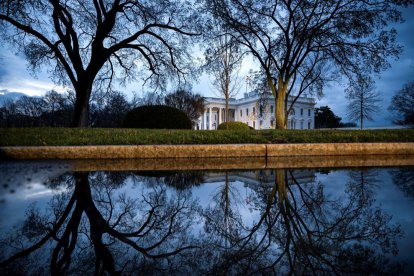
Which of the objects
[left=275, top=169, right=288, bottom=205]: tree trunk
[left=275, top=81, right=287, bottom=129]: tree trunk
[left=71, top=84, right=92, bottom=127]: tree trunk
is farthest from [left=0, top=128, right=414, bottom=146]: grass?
[left=275, top=81, right=287, bottom=129]: tree trunk

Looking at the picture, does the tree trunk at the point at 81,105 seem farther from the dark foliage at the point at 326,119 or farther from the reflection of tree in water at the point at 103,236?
the dark foliage at the point at 326,119

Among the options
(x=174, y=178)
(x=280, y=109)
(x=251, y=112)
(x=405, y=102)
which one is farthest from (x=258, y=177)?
(x=251, y=112)

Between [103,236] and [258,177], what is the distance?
277 centimetres

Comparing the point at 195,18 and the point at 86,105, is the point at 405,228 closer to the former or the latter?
the point at 86,105

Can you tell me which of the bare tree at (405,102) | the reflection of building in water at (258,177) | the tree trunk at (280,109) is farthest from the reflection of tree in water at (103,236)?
the bare tree at (405,102)

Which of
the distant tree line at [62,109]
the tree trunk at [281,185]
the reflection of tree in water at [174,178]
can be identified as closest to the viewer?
the tree trunk at [281,185]

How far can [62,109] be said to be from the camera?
48594 millimetres

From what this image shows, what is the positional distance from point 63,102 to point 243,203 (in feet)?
177

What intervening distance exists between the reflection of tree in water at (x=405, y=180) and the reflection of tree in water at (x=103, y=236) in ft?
8.75

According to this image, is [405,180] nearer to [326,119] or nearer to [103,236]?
[103,236]

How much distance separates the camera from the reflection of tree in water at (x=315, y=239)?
1310mm

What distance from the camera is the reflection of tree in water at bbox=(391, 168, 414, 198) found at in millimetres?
3084

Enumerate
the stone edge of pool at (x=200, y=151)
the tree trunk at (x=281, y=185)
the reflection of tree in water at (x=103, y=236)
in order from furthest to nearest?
the stone edge of pool at (x=200, y=151)
the tree trunk at (x=281, y=185)
the reflection of tree in water at (x=103, y=236)

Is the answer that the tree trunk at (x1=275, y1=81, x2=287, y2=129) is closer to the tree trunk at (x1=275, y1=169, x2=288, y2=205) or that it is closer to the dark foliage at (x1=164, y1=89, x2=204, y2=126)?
the tree trunk at (x1=275, y1=169, x2=288, y2=205)
